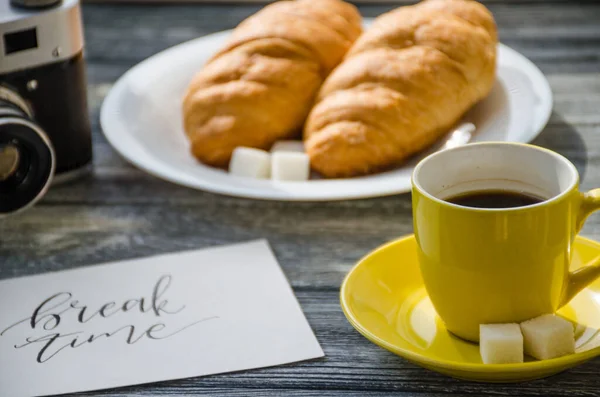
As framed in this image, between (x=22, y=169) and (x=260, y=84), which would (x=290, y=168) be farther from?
(x=22, y=169)

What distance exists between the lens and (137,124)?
0.98m

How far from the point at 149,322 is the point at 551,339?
0.31 metres

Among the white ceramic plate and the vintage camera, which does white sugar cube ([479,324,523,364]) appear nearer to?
the white ceramic plate

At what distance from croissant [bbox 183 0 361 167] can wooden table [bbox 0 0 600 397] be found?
0.08m

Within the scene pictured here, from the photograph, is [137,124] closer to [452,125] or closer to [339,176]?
[339,176]

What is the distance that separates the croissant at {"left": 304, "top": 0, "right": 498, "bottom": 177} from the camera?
88 cm

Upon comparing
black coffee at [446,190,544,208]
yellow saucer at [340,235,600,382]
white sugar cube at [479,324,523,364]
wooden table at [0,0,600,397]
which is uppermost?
black coffee at [446,190,544,208]

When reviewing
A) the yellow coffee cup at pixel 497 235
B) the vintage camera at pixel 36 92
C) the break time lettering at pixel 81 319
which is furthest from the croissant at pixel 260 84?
the yellow coffee cup at pixel 497 235

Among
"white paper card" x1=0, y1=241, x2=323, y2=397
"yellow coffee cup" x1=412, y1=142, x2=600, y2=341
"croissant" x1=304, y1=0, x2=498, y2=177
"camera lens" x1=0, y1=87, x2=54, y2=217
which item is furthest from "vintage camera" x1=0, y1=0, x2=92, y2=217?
"yellow coffee cup" x1=412, y1=142, x2=600, y2=341

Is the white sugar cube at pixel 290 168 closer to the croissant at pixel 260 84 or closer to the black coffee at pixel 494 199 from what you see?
the croissant at pixel 260 84

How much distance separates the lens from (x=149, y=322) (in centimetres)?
66

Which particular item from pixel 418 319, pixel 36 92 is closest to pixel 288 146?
pixel 36 92

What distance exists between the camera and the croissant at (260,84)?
927 millimetres

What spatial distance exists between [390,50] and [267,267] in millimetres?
317
